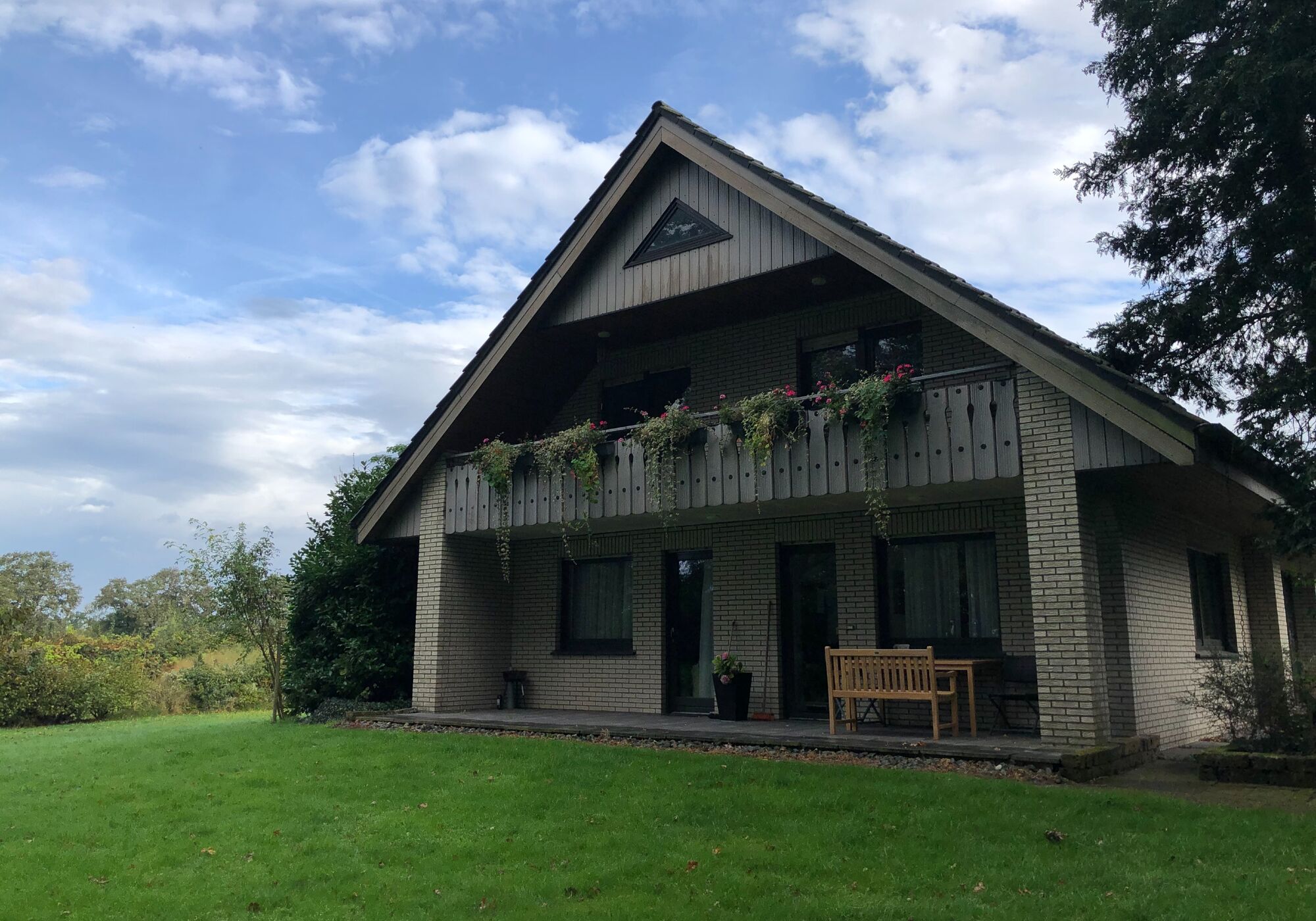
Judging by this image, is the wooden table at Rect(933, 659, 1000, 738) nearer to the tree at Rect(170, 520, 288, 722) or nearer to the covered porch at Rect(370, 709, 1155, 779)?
the covered porch at Rect(370, 709, 1155, 779)

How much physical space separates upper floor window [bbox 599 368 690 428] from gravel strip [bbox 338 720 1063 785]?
5.02m

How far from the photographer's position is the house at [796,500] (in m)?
9.64

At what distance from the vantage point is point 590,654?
1505cm

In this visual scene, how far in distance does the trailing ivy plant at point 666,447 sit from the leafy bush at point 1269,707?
19.6 ft

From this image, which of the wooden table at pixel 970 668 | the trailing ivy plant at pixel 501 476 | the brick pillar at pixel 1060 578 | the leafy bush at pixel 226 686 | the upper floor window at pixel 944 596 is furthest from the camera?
the leafy bush at pixel 226 686

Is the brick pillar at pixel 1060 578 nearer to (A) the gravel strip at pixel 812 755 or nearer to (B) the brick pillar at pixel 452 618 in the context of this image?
(A) the gravel strip at pixel 812 755

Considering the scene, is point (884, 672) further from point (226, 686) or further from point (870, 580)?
point (226, 686)

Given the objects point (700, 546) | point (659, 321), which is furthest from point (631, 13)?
point (700, 546)

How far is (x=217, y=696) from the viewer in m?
23.0

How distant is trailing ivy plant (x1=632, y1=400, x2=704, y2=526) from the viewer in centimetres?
1202

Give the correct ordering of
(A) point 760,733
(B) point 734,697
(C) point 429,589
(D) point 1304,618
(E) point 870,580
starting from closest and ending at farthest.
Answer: (A) point 760,733, (E) point 870,580, (B) point 734,697, (C) point 429,589, (D) point 1304,618

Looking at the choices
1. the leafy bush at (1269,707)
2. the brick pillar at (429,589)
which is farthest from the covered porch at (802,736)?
the leafy bush at (1269,707)

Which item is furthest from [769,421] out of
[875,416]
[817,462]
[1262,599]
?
[1262,599]

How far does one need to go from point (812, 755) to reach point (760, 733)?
3.31 ft
